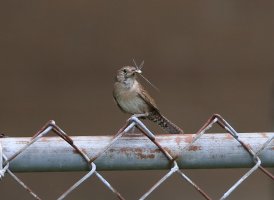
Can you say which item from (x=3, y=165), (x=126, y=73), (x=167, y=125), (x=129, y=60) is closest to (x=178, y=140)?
(x=3, y=165)

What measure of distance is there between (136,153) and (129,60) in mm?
2972

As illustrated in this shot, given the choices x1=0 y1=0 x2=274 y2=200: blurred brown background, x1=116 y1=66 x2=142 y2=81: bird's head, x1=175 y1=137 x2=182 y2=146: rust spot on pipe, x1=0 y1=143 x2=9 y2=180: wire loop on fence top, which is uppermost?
x1=175 y1=137 x2=182 y2=146: rust spot on pipe

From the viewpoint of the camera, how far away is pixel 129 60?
15.0 ft

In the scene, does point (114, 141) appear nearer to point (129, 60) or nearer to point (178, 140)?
point (178, 140)

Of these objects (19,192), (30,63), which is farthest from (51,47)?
(19,192)

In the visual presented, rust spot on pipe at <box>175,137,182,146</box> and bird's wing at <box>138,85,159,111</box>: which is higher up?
rust spot on pipe at <box>175,137,182,146</box>

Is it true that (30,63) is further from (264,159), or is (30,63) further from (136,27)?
(264,159)

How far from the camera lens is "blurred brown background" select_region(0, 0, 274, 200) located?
4547 millimetres

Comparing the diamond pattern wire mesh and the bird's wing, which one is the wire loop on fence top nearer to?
the diamond pattern wire mesh

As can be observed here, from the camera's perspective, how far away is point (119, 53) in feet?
15.1

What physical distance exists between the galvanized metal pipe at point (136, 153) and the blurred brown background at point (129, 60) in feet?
A: 9.56

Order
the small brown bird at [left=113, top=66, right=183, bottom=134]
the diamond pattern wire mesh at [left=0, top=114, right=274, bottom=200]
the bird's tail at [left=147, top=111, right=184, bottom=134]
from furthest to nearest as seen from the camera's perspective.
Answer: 1. the small brown bird at [left=113, top=66, right=183, bottom=134]
2. the bird's tail at [left=147, top=111, right=184, bottom=134]
3. the diamond pattern wire mesh at [left=0, top=114, right=274, bottom=200]

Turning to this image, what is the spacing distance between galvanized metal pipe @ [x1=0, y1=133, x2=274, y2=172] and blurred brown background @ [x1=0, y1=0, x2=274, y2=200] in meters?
2.91

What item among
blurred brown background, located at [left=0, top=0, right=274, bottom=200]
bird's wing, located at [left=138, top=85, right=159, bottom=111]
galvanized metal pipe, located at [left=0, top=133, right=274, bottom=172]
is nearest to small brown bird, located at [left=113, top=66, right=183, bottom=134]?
bird's wing, located at [left=138, top=85, right=159, bottom=111]
